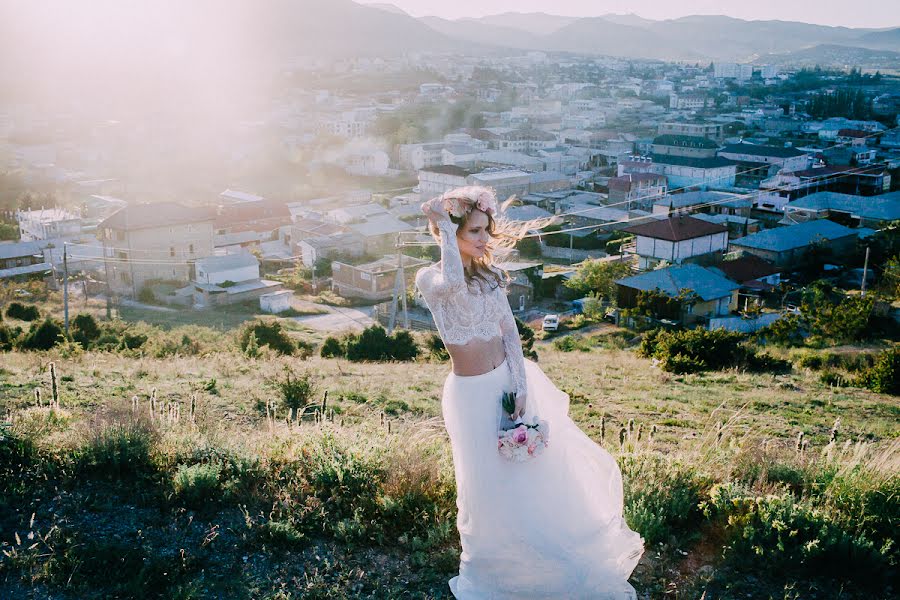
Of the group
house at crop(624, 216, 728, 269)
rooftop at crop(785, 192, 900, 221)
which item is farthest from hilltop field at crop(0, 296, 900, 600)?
rooftop at crop(785, 192, 900, 221)

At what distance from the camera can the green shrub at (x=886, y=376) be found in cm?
916

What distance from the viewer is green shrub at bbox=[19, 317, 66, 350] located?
12875mm

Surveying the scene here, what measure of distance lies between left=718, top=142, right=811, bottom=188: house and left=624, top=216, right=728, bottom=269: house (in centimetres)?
2404

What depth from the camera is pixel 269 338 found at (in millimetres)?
14531

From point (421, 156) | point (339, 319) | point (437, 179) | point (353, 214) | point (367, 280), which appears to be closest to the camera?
point (339, 319)

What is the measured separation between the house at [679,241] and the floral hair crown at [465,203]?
27.7 meters

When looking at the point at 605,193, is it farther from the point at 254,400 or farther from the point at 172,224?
the point at 254,400

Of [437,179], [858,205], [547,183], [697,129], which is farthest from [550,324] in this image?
[697,129]

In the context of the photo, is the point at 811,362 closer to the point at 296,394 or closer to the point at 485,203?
the point at 296,394

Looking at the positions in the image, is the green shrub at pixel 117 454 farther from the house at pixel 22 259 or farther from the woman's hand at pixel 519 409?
the house at pixel 22 259

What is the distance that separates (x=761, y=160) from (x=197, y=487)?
6048cm

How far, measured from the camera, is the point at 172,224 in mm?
30453

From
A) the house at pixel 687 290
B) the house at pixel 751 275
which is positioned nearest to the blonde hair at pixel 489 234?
the house at pixel 687 290

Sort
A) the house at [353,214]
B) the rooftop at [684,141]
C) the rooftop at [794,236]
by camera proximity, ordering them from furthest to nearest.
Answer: the rooftop at [684,141]
the house at [353,214]
the rooftop at [794,236]
